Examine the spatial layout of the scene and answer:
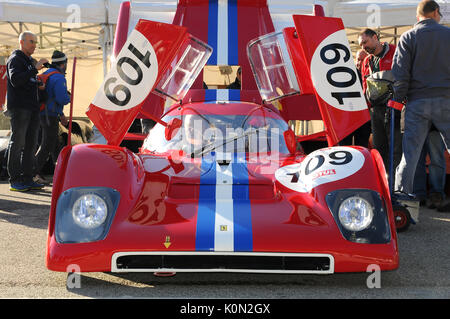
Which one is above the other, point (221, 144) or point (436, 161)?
point (221, 144)

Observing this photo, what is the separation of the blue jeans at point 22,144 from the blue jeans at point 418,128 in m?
4.05

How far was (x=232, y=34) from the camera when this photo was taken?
569cm

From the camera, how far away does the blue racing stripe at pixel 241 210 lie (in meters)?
2.73

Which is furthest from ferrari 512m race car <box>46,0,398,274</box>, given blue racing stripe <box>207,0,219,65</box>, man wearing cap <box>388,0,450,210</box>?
blue racing stripe <box>207,0,219,65</box>

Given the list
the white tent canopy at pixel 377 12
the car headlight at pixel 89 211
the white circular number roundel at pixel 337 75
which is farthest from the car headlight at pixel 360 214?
the white tent canopy at pixel 377 12

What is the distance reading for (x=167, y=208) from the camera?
3.02 meters

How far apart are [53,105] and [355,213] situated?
16.6 ft

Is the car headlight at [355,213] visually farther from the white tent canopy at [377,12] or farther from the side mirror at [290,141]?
the white tent canopy at [377,12]

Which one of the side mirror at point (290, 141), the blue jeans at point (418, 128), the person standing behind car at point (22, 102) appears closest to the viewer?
the side mirror at point (290, 141)

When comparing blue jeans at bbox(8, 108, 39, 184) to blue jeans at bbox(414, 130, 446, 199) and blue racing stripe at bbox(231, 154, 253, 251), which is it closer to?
blue racing stripe at bbox(231, 154, 253, 251)

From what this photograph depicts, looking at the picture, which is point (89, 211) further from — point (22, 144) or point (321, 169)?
point (22, 144)

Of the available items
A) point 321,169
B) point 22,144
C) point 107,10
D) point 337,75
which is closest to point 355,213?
point 321,169
